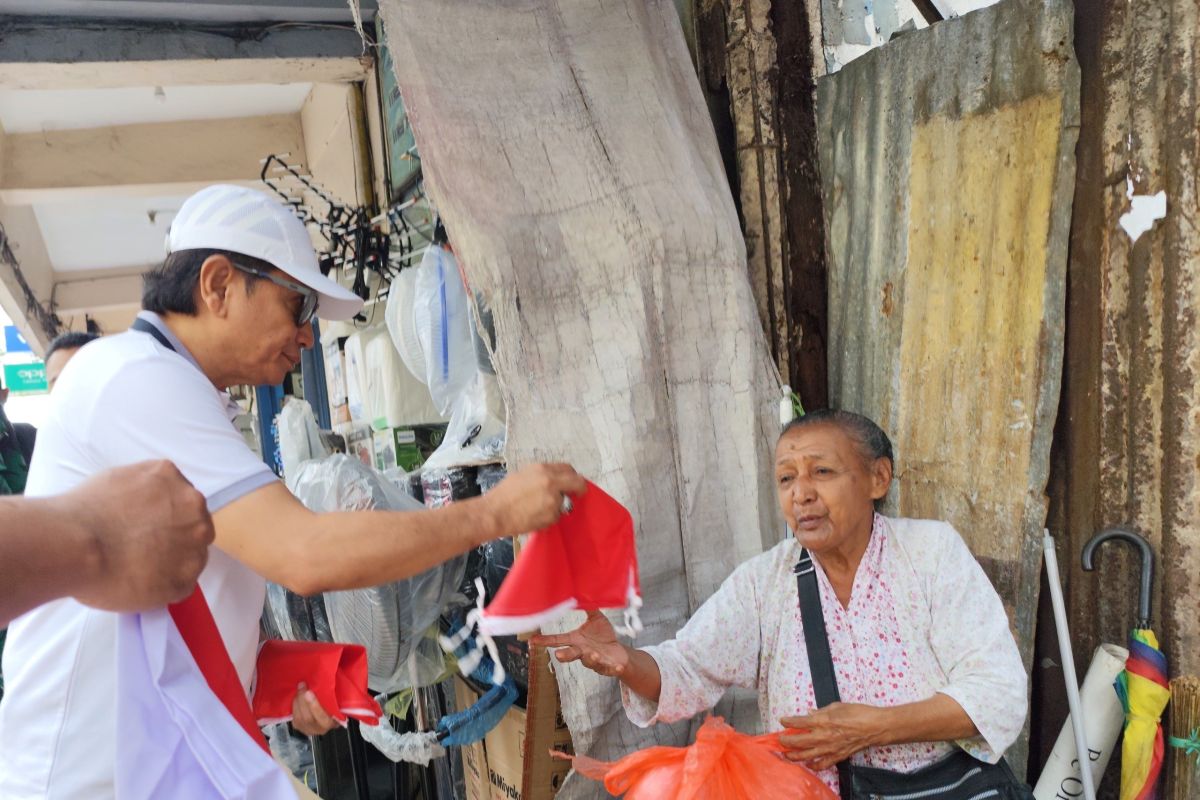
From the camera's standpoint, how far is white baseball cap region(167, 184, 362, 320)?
1764 millimetres

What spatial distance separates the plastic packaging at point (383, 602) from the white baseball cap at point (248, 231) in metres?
1.30

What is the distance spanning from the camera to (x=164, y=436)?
145 centimetres

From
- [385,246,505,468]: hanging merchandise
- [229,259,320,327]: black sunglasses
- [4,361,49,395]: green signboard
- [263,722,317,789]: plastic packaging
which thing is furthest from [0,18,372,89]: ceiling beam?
[4,361,49,395]: green signboard

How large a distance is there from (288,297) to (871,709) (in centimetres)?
149

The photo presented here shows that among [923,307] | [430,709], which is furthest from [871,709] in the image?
[430,709]

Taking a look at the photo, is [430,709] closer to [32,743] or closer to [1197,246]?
[32,743]

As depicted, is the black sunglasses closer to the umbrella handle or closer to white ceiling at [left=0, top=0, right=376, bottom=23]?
the umbrella handle

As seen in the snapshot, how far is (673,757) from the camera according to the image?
77.4 inches

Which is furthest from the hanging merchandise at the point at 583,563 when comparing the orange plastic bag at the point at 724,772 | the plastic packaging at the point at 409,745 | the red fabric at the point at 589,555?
the plastic packaging at the point at 409,745

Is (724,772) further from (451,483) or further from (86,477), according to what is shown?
(451,483)

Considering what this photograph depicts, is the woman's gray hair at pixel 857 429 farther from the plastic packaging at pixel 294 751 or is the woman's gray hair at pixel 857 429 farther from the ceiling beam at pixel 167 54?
the ceiling beam at pixel 167 54

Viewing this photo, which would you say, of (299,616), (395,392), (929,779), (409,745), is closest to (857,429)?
(929,779)

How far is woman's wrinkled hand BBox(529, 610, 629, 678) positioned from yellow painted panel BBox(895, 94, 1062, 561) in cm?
108

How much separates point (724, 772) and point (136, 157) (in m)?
6.12
